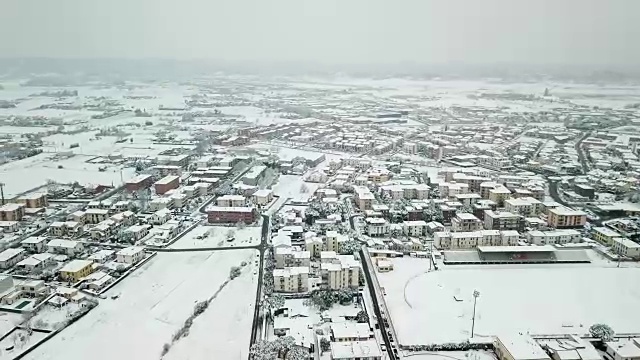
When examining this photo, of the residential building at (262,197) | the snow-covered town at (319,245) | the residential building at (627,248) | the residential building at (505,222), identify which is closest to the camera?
the snow-covered town at (319,245)

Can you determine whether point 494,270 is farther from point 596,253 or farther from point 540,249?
point 596,253

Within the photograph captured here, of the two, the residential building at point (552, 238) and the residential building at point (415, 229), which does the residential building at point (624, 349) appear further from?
the residential building at point (415, 229)

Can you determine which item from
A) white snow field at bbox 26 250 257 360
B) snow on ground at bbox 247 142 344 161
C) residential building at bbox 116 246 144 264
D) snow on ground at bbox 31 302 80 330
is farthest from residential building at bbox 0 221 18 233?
snow on ground at bbox 247 142 344 161

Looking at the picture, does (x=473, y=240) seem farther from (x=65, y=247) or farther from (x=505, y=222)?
(x=65, y=247)

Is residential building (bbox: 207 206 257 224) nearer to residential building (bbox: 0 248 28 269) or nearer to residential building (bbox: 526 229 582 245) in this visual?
residential building (bbox: 0 248 28 269)

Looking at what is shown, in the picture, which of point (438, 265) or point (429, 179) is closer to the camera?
point (438, 265)

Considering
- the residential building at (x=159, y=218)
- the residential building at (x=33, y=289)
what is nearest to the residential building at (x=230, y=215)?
the residential building at (x=159, y=218)

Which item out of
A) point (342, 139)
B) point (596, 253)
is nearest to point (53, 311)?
point (596, 253)
